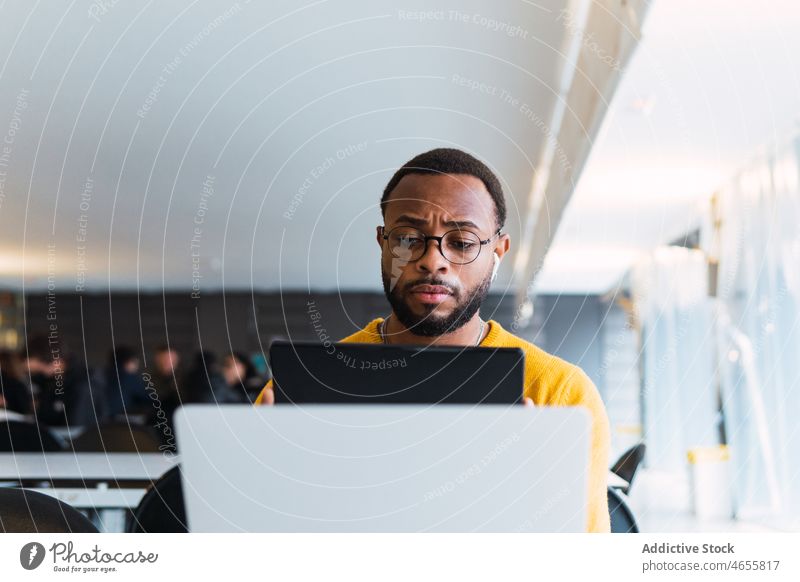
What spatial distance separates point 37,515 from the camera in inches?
31.9

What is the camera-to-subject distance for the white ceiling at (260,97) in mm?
2355

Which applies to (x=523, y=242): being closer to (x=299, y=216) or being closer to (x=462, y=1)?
(x=299, y=216)

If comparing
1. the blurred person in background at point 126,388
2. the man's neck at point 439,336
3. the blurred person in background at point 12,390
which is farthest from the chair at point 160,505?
the blurred person in background at point 126,388

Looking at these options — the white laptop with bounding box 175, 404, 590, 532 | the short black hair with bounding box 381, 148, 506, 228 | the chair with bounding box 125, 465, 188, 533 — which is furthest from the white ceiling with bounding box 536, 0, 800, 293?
the white laptop with bounding box 175, 404, 590, 532

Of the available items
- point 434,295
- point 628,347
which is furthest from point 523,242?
point 434,295

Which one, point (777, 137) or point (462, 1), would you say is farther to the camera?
point (777, 137)

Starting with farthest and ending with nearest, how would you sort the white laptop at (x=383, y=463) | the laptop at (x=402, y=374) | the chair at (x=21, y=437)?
1. the chair at (x=21, y=437)
2. the laptop at (x=402, y=374)
3. the white laptop at (x=383, y=463)

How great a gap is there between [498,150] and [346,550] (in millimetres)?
3213

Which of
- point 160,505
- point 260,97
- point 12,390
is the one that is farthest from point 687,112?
point 12,390

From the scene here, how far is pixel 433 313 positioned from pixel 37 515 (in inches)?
19.7

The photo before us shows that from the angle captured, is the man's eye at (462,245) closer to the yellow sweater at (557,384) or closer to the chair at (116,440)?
the yellow sweater at (557,384)

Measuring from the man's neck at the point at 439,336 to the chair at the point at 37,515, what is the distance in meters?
0.44

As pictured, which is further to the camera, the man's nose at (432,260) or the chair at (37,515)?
the man's nose at (432,260)

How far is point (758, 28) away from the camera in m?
2.36
